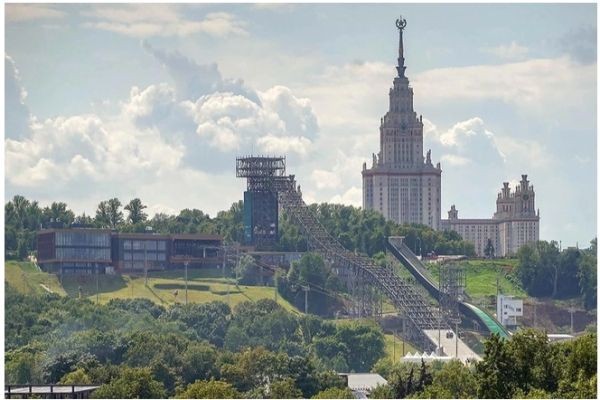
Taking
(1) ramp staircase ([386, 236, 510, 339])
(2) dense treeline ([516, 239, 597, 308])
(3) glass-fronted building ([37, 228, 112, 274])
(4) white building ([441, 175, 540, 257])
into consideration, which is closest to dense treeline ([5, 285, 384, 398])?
(1) ramp staircase ([386, 236, 510, 339])

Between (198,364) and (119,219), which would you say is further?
(119,219)

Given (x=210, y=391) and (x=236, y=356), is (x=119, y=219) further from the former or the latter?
(x=210, y=391)

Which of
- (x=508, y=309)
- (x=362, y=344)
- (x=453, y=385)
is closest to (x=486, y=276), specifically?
(x=508, y=309)

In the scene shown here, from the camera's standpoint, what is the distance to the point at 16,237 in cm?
15862

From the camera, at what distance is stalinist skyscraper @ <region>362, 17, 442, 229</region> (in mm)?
187000

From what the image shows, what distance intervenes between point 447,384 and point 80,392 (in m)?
14.0

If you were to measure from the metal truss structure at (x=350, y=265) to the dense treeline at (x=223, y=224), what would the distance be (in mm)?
2733

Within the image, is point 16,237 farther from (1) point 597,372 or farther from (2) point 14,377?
(1) point 597,372

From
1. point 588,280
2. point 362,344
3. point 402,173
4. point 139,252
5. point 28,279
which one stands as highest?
point 402,173

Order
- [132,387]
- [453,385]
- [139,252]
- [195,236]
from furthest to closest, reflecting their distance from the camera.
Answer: [195,236] → [139,252] → [132,387] → [453,385]

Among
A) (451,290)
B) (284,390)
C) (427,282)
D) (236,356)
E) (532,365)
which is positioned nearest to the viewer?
(532,365)

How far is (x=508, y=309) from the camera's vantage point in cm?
15050

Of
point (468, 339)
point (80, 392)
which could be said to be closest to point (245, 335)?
point (468, 339)

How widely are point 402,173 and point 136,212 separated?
34.7 m
